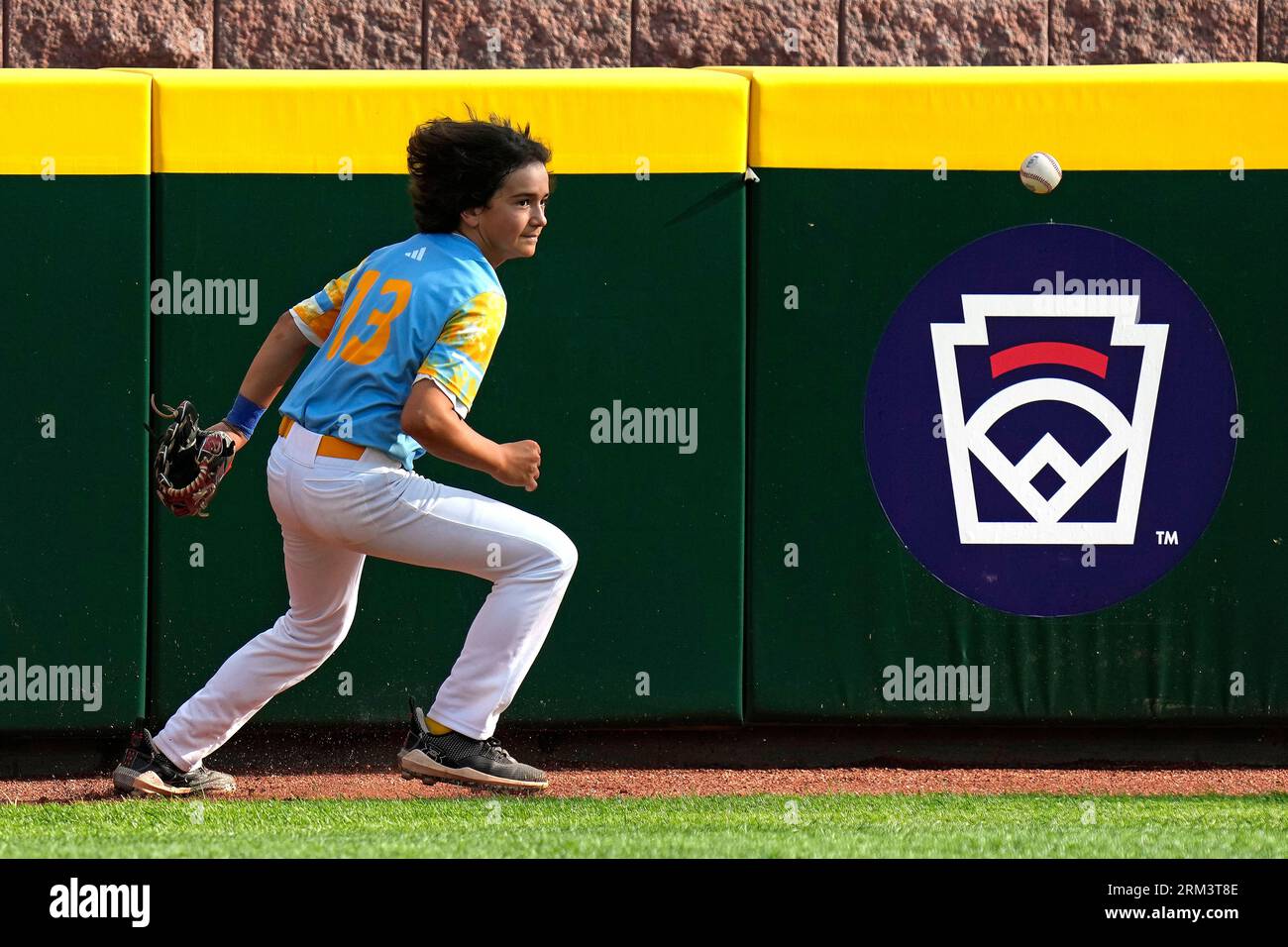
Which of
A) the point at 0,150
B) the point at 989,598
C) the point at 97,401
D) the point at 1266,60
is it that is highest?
the point at 1266,60

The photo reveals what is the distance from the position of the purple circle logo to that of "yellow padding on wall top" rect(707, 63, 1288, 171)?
31 centimetres

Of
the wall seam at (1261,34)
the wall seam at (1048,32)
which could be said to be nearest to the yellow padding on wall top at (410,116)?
the wall seam at (1048,32)

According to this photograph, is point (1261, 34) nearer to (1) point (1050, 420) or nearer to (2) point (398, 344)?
(1) point (1050, 420)

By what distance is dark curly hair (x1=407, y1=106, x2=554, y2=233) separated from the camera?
15.0 ft

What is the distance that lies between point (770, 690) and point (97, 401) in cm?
249

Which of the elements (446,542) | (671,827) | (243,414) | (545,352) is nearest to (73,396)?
(243,414)

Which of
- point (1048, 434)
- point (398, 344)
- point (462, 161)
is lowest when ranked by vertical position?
point (1048, 434)

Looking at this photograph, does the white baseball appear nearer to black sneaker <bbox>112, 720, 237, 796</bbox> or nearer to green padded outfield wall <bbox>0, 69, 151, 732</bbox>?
green padded outfield wall <bbox>0, 69, 151, 732</bbox>

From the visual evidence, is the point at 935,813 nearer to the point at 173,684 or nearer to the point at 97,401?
the point at 173,684

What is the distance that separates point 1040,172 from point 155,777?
3450 mm

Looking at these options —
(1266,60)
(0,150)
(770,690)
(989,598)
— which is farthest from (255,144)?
(1266,60)

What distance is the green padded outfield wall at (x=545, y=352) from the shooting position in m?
5.58

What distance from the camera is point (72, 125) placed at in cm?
551

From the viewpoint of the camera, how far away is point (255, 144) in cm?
556
